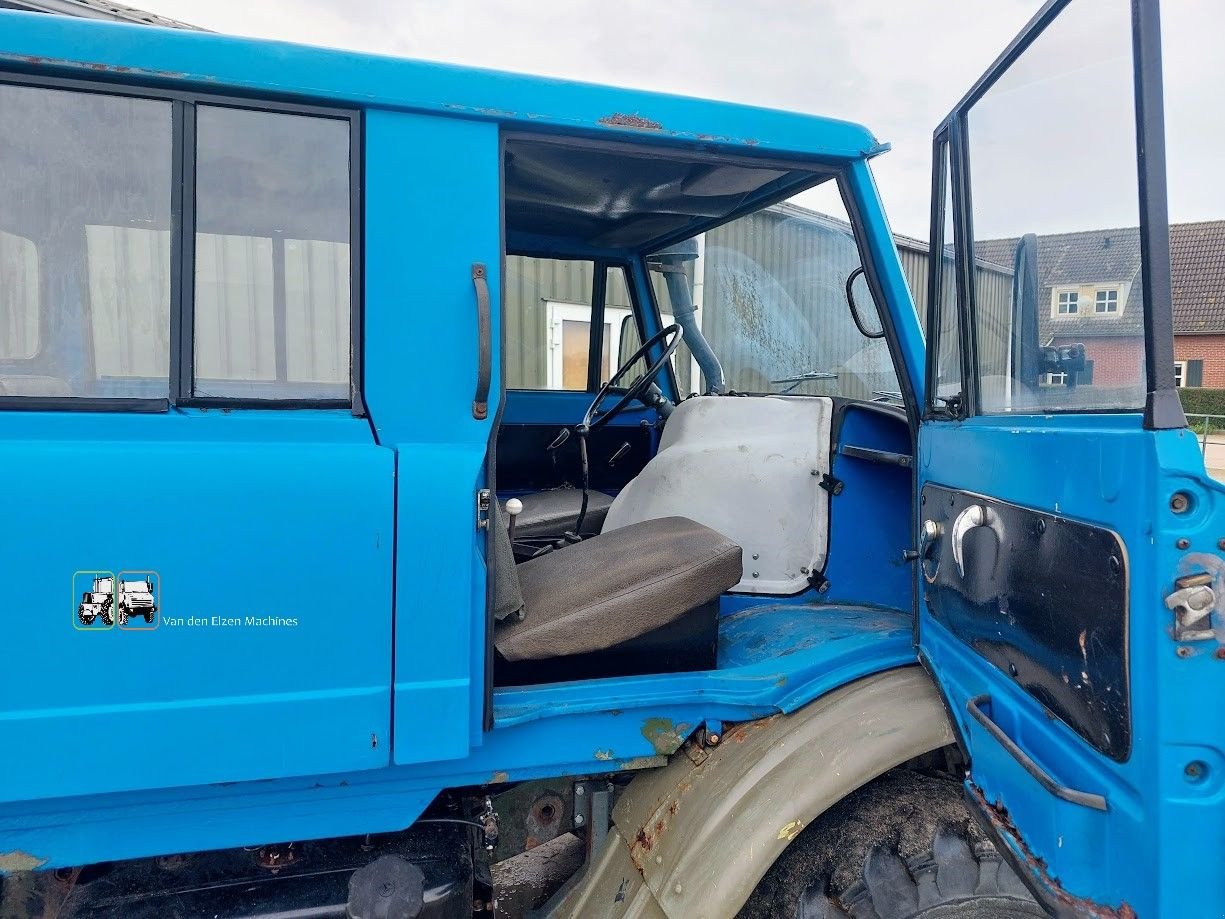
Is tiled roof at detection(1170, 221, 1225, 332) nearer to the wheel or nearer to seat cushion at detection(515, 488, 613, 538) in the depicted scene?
the wheel

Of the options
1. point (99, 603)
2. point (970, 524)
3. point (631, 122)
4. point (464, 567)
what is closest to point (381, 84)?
point (631, 122)

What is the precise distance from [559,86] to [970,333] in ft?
3.45

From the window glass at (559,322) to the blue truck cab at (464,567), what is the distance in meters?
1.41

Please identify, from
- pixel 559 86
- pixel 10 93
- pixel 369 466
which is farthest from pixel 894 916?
pixel 10 93

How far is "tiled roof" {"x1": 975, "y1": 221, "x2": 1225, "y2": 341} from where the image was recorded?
4.50ft

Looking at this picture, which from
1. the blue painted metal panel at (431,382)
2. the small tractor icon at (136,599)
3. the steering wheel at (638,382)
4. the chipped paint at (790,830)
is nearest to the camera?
the small tractor icon at (136,599)

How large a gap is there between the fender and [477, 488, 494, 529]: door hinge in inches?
30.0

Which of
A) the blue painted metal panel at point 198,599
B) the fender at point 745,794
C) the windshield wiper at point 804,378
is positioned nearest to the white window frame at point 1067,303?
the fender at point 745,794

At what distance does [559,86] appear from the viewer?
1.73 m

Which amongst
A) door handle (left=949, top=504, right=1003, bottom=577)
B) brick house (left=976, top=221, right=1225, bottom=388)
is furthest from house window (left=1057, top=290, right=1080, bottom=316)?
door handle (left=949, top=504, right=1003, bottom=577)

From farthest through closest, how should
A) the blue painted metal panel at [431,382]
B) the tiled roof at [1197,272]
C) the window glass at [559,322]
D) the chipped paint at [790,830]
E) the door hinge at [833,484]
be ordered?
1. the window glass at [559,322]
2. the door hinge at [833,484]
3. the chipped paint at [790,830]
4. the blue painted metal panel at [431,382]
5. the tiled roof at [1197,272]

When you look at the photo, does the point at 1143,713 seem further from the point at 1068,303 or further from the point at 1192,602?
the point at 1068,303

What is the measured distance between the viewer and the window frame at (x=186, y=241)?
1.49 m

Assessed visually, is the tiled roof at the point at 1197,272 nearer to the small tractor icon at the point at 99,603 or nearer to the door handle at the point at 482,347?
the door handle at the point at 482,347
